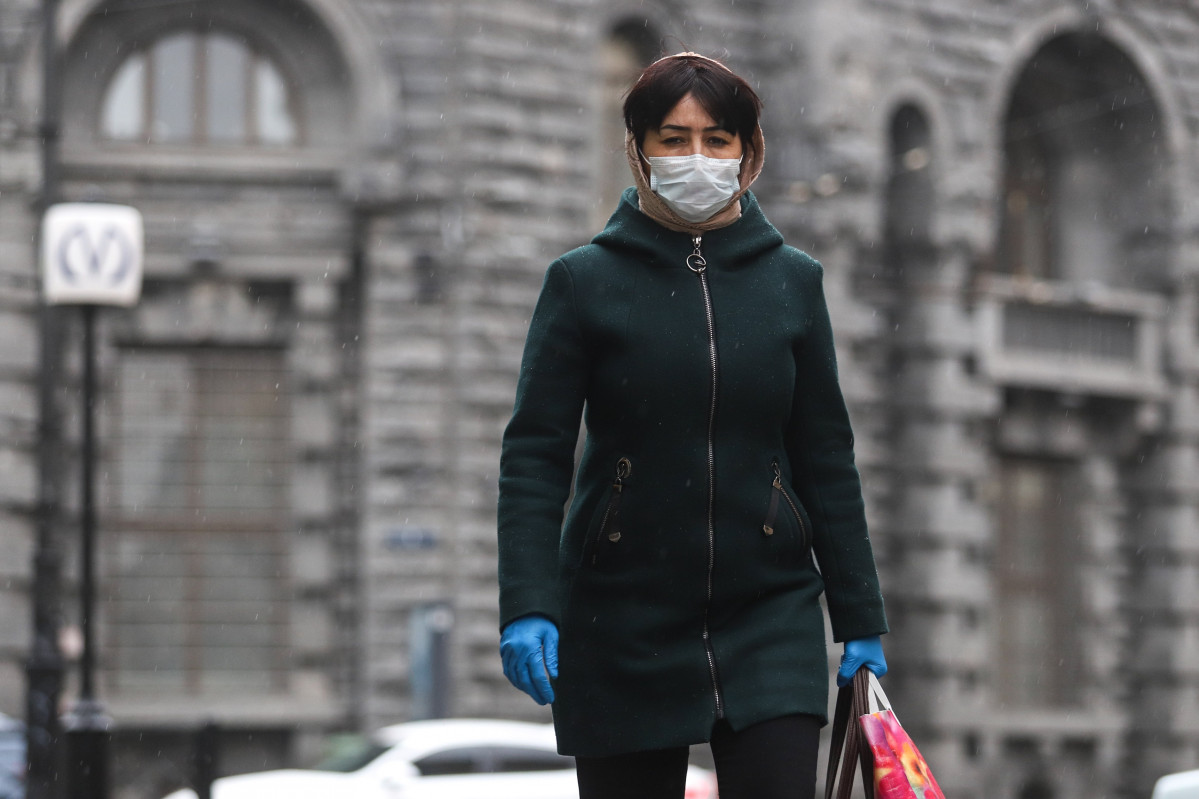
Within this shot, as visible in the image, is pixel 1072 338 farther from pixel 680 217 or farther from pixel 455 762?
pixel 680 217

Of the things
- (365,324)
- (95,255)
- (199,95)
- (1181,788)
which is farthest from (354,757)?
(1181,788)

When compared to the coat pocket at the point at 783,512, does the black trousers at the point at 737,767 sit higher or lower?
lower

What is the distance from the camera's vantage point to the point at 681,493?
12.4 feet

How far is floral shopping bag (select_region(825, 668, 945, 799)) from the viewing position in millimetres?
3688

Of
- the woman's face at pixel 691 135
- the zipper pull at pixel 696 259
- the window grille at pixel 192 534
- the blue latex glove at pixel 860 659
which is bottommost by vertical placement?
the window grille at pixel 192 534

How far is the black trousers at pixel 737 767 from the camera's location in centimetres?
361

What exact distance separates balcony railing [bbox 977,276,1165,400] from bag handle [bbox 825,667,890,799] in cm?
1741

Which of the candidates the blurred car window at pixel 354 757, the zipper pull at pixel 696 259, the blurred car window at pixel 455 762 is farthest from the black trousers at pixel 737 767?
the blurred car window at pixel 354 757

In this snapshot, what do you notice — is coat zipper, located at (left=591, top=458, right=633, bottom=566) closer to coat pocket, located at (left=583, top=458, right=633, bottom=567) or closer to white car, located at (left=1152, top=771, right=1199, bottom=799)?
coat pocket, located at (left=583, top=458, right=633, bottom=567)

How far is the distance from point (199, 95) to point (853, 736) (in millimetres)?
15156

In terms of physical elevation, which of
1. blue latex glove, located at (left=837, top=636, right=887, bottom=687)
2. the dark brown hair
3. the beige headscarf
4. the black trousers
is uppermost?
the dark brown hair

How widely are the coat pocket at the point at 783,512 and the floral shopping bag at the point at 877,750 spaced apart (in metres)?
0.29

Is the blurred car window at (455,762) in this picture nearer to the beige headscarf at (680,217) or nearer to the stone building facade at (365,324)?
the stone building facade at (365,324)

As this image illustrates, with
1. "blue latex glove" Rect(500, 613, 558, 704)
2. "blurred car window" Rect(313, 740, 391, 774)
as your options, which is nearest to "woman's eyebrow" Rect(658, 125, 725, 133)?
"blue latex glove" Rect(500, 613, 558, 704)
